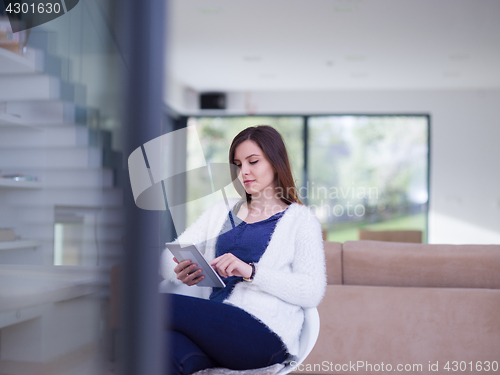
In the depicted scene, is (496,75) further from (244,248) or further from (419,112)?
(244,248)

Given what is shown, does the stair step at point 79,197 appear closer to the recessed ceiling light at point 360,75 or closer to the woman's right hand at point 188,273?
the woman's right hand at point 188,273

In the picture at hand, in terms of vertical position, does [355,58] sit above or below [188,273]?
above

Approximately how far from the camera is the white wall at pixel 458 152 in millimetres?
6391

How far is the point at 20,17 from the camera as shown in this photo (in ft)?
1.44

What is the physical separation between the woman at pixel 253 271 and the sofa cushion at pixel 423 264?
2.26 ft

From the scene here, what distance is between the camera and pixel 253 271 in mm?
1200

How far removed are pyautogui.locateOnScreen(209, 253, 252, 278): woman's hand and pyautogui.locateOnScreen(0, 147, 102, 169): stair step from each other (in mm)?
798

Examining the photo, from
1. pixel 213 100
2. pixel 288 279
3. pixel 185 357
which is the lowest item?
pixel 185 357

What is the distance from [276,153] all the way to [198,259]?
1.53 ft

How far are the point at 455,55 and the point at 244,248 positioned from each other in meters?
4.57

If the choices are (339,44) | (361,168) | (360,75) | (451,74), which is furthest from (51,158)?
(361,168)

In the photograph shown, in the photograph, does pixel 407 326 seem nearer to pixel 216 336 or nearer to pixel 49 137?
pixel 216 336

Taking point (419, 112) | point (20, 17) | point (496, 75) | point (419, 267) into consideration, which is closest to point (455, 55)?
point (496, 75)

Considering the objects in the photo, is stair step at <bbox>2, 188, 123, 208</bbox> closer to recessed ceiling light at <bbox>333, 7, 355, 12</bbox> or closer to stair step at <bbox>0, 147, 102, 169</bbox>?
stair step at <bbox>0, 147, 102, 169</bbox>
